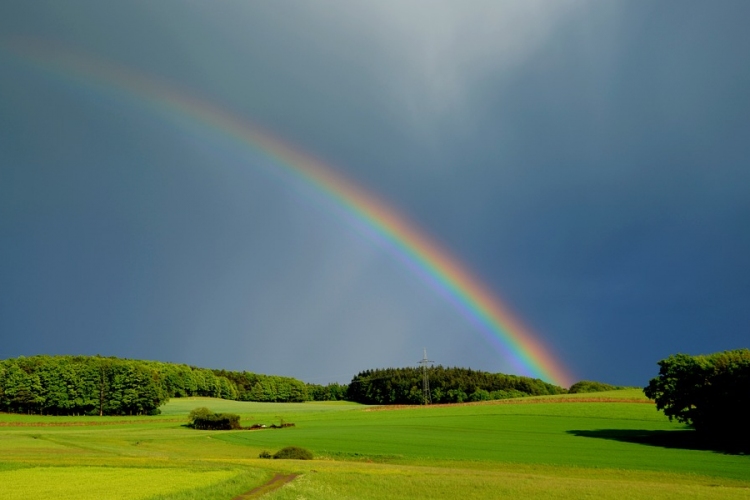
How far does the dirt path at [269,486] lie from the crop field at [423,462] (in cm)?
49

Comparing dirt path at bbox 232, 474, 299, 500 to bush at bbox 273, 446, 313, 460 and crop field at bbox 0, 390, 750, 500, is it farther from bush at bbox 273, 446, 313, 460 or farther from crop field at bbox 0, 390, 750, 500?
bush at bbox 273, 446, 313, 460

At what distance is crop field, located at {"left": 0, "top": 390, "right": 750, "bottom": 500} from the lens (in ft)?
104

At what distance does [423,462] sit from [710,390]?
36.7 m

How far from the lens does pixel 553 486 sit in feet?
113

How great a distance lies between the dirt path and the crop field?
49cm

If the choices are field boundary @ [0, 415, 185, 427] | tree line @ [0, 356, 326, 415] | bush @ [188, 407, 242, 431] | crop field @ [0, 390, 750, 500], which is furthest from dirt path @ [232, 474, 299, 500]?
tree line @ [0, 356, 326, 415]

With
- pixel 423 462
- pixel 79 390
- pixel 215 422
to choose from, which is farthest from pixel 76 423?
pixel 423 462

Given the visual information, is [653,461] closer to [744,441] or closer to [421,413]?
[744,441]

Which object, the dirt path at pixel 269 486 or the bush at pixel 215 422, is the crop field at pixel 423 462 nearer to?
the dirt path at pixel 269 486

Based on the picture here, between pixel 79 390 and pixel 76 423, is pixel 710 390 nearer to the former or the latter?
pixel 76 423

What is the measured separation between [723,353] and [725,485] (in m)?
33.1

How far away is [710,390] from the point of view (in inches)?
2506

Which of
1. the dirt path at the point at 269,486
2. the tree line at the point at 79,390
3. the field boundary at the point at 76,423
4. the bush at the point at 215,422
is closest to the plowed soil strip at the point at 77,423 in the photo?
the field boundary at the point at 76,423

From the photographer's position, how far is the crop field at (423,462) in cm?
3172
